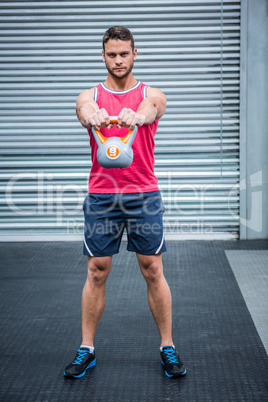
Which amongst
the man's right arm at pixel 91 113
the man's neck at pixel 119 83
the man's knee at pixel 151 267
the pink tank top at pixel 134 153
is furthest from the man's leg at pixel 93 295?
the man's neck at pixel 119 83

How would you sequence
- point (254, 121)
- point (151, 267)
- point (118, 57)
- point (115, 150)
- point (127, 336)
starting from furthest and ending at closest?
point (254, 121)
point (127, 336)
point (151, 267)
point (118, 57)
point (115, 150)

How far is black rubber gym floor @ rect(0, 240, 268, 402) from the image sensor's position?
91.0 inches

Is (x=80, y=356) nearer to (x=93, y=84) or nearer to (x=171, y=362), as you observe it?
(x=171, y=362)

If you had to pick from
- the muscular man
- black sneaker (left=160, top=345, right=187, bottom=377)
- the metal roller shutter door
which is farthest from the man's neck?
the metal roller shutter door

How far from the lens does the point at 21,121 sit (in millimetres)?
5102

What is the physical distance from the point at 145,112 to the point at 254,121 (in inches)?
118

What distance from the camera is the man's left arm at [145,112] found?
2.12 m

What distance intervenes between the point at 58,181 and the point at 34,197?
0.28 metres

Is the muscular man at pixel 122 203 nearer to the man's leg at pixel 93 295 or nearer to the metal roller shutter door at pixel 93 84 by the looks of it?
the man's leg at pixel 93 295

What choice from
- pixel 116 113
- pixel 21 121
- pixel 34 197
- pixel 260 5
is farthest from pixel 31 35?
pixel 116 113

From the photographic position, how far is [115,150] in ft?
7.12

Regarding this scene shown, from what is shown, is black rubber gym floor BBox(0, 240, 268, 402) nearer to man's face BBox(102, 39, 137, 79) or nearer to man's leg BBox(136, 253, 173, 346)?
man's leg BBox(136, 253, 173, 346)

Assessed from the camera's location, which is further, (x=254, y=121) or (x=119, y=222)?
(x=254, y=121)

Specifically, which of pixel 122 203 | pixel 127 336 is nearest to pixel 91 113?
pixel 122 203
